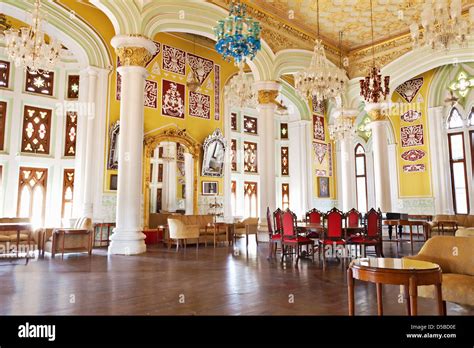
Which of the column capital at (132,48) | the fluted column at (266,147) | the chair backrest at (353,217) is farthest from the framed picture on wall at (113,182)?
the chair backrest at (353,217)

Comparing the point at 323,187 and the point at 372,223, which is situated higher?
the point at 323,187

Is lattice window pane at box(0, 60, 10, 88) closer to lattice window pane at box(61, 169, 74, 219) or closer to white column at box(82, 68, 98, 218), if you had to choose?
white column at box(82, 68, 98, 218)

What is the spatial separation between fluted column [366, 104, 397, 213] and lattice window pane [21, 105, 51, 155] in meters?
10.8

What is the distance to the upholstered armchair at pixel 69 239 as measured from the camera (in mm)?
7469

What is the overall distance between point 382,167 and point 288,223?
6693 mm

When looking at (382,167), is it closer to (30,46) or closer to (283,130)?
(283,130)

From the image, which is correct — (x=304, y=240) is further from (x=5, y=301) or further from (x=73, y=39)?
(x=73, y=39)

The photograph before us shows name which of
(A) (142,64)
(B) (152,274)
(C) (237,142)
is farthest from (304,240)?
(C) (237,142)

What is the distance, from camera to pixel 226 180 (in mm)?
12266

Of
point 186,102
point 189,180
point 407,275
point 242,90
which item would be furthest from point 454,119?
point 407,275

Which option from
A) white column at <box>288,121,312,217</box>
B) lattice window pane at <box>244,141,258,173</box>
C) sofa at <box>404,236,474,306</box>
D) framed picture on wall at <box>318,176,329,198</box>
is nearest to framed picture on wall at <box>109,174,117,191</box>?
lattice window pane at <box>244,141,258,173</box>

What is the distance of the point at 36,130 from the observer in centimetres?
1102

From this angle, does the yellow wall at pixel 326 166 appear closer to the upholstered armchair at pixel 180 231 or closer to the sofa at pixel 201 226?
the sofa at pixel 201 226

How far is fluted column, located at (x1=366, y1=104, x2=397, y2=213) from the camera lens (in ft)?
39.5
